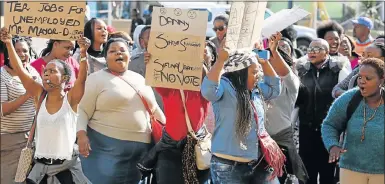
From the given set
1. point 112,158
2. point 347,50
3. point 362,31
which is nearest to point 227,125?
point 112,158

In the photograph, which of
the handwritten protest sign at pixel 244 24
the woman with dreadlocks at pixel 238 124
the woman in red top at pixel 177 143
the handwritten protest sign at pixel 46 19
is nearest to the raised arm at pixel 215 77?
the woman with dreadlocks at pixel 238 124

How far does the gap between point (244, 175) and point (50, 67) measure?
71.7 inches

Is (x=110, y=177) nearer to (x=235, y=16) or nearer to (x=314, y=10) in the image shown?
(x=235, y=16)

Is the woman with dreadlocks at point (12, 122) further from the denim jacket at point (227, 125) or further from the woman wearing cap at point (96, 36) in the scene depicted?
the denim jacket at point (227, 125)

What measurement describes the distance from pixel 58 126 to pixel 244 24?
5.51ft

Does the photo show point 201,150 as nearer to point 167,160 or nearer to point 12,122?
point 167,160

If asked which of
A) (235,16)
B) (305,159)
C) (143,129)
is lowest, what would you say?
(305,159)

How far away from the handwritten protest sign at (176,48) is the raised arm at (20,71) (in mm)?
1022

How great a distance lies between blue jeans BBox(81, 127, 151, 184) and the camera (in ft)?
22.7

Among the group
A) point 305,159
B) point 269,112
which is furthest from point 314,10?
point 269,112

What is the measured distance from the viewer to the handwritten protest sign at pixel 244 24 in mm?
6047

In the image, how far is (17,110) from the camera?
24.4ft

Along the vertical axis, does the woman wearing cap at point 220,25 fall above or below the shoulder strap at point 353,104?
above

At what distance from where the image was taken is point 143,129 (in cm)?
694
